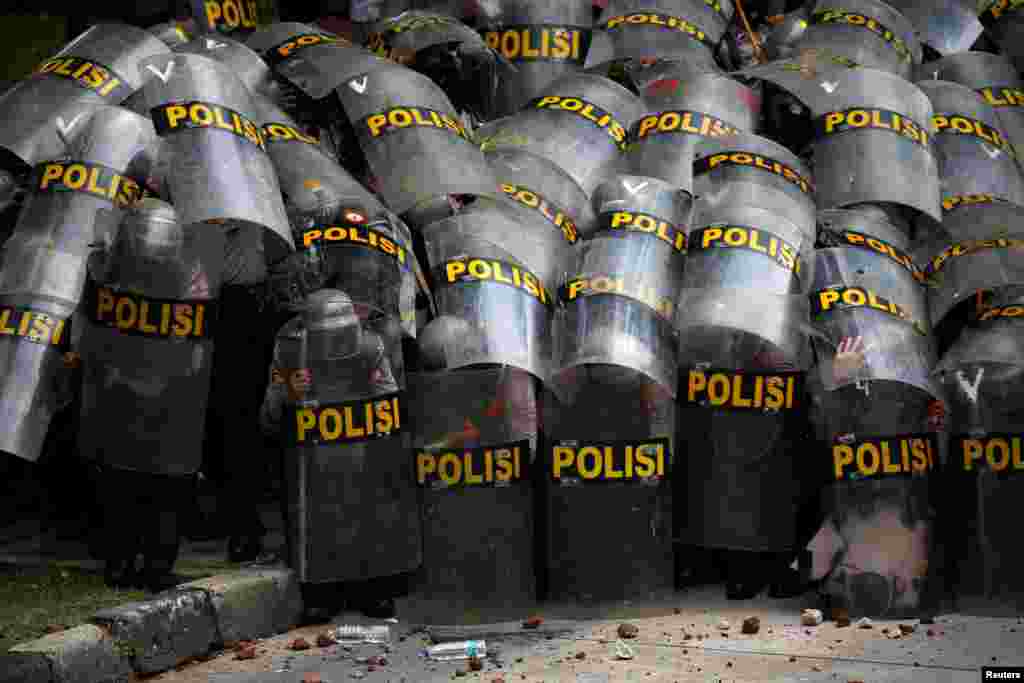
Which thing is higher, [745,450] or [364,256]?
[364,256]

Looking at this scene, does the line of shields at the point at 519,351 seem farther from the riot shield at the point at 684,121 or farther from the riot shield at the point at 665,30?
the riot shield at the point at 665,30

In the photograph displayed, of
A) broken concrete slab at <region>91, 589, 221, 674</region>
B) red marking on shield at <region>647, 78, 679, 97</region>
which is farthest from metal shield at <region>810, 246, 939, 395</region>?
broken concrete slab at <region>91, 589, 221, 674</region>

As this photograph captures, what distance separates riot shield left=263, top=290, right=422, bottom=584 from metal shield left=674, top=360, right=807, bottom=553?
1047 millimetres

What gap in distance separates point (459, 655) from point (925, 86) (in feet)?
12.0

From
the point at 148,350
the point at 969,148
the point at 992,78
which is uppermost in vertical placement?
the point at 992,78

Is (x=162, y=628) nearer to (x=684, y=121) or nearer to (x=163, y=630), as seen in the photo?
(x=163, y=630)

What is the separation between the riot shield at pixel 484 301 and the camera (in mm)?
5812

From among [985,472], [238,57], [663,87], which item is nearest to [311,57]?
[238,57]

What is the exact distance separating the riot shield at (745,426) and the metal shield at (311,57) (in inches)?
70.1

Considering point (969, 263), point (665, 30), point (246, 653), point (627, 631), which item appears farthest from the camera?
point (665, 30)

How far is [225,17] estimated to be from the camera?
761 cm

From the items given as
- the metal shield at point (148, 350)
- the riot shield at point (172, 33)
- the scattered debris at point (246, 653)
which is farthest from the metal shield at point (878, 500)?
the riot shield at point (172, 33)

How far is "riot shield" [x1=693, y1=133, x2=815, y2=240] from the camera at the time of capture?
20.4 feet

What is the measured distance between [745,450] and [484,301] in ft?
3.42
